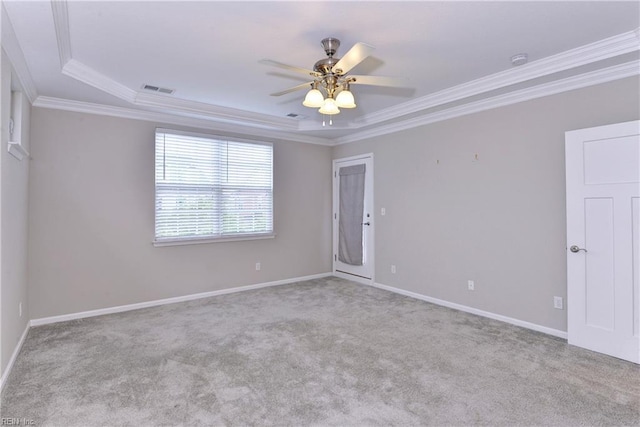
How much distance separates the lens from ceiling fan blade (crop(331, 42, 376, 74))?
208cm

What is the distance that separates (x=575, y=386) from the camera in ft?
7.81

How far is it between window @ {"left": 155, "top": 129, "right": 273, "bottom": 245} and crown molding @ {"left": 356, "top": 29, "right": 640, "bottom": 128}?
2.25 meters

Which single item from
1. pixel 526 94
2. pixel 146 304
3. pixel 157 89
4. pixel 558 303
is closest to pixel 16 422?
pixel 146 304

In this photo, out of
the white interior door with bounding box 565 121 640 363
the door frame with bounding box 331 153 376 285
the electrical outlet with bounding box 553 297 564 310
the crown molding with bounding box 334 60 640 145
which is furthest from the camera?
the door frame with bounding box 331 153 376 285

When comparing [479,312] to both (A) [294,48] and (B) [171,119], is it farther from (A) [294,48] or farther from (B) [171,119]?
(B) [171,119]

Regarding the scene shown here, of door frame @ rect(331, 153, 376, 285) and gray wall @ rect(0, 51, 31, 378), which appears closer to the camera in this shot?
gray wall @ rect(0, 51, 31, 378)

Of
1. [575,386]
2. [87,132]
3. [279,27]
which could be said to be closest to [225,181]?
[87,132]

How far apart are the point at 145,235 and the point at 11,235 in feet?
5.11

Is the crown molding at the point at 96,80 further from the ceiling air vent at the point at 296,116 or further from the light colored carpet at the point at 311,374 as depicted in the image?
the light colored carpet at the point at 311,374

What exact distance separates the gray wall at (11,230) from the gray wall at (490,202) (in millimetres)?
4229

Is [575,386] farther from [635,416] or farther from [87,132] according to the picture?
[87,132]

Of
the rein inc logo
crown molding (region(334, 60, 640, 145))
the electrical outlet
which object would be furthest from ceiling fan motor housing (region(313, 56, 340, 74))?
the electrical outlet

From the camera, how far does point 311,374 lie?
8.43ft

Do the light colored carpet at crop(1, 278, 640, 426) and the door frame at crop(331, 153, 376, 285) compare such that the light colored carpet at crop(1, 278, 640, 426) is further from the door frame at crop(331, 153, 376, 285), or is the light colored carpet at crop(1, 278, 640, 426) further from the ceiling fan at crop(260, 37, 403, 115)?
the ceiling fan at crop(260, 37, 403, 115)
